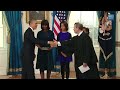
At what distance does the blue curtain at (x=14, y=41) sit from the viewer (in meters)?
8.00

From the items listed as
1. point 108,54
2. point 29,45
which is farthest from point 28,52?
point 108,54

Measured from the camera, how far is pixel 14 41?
8.03 metres

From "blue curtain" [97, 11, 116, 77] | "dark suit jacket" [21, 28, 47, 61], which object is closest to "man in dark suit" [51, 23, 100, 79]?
"dark suit jacket" [21, 28, 47, 61]

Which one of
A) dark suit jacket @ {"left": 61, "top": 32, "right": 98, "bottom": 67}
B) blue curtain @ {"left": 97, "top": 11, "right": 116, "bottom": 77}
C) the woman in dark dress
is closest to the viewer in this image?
dark suit jacket @ {"left": 61, "top": 32, "right": 98, "bottom": 67}

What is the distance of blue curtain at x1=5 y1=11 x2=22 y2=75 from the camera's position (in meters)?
8.00

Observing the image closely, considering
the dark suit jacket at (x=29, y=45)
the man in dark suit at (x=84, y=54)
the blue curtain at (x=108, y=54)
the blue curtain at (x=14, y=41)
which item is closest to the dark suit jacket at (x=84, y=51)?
the man in dark suit at (x=84, y=54)

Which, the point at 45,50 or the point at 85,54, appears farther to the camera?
the point at 45,50

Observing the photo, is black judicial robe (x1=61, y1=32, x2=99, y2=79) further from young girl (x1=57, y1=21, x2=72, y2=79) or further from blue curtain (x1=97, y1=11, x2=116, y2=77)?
blue curtain (x1=97, y1=11, x2=116, y2=77)

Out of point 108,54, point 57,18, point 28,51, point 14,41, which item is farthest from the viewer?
point 57,18

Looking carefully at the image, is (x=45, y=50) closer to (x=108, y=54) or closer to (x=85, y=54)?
(x=85, y=54)

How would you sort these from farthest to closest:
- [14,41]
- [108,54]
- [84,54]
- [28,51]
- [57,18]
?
1. [57,18]
2. [14,41]
3. [108,54]
4. [28,51]
5. [84,54]
